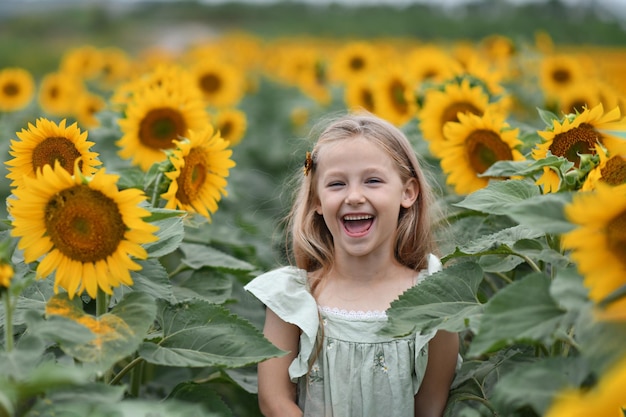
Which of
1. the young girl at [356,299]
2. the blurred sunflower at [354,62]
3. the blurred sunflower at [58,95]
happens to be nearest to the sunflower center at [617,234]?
the young girl at [356,299]

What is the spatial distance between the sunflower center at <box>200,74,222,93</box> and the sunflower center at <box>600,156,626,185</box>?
167 inches

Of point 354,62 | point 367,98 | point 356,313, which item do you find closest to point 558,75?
point 367,98

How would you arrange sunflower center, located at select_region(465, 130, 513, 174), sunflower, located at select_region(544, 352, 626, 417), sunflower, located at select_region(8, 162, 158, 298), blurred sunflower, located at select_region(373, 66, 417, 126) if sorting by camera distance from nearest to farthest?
sunflower, located at select_region(544, 352, 626, 417) < sunflower, located at select_region(8, 162, 158, 298) < sunflower center, located at select_region(465, 130, 513, 174) < blurred sunflower, located at select_region(373, 66, 417, 126)

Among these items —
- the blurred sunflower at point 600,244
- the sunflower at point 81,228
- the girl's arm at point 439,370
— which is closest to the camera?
the blurred sunflower at point 600,244

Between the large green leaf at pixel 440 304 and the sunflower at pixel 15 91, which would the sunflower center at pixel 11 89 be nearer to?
the sunflower at pixel 15 91

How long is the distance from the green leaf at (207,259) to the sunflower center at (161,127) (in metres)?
0.68

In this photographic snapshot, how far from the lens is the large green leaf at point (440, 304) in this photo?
6.64ft

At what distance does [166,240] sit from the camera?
7.39 feet

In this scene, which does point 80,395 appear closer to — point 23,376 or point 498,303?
point 23,376

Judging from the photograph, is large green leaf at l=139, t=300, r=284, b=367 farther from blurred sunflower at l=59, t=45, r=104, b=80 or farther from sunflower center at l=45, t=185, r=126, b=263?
blurred sunflower at l=59, t=45, r=104, b=80

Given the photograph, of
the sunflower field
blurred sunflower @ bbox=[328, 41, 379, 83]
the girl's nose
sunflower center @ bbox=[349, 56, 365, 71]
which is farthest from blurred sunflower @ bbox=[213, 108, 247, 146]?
the girl's nose

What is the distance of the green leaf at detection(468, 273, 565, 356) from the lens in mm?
1758

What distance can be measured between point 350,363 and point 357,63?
15.8 feet

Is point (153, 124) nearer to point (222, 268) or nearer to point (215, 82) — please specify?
point (222, 268)
